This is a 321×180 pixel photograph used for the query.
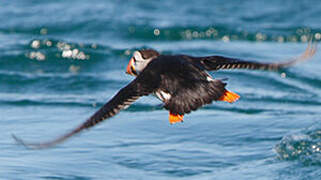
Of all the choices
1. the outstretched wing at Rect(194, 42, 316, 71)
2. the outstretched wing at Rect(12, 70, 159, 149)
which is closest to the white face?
the outstretched wing at Rect(12, 70, 159, 149)

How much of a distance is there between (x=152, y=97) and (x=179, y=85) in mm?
4178

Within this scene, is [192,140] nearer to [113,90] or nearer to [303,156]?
[303,156]

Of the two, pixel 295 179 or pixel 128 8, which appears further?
pixel 128 8

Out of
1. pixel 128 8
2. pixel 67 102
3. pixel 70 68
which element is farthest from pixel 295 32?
pixel 67 102

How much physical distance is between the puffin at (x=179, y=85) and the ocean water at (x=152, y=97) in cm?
116

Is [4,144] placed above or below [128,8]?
below

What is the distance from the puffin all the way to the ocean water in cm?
116

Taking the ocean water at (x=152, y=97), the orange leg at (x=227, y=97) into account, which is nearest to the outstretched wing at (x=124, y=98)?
the orange leg at (x=227, y=97)

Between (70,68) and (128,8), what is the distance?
3872mm

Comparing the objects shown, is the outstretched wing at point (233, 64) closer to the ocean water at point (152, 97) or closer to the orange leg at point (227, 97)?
the orange leg at point (227, 97)

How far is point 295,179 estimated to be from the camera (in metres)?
6.84

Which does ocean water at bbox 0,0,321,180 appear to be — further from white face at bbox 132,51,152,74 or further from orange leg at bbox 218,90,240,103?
orange leg at bbox 218,90,240,103

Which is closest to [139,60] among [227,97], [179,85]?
[179,85]

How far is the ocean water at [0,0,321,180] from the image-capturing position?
7332 millimetres
